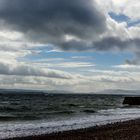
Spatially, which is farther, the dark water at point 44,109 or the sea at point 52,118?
the dark water at point 44,109

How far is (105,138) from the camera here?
22609mm

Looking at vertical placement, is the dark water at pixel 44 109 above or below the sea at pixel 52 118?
above

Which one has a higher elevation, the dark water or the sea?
the dark water

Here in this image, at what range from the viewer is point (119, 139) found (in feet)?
71.4

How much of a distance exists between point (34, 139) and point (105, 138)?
464cm

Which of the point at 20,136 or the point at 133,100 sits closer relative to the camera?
the point at 20,136

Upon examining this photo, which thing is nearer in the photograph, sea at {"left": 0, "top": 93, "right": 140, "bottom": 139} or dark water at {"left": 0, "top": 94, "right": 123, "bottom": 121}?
sea at {"left": 0, "top": 93, "right": 140, "bottom": 139}

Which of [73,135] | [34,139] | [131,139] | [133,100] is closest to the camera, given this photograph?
[131,139]

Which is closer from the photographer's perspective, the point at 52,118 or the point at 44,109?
the point at 52,118

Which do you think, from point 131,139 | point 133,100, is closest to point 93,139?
point 131,139

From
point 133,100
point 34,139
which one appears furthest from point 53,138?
point 133,100

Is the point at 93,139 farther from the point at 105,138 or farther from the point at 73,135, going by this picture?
the point at 73,135

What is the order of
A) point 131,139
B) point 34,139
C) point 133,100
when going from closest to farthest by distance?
point 131,139, point 34,139, point 133,100

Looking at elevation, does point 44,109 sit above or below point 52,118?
above
